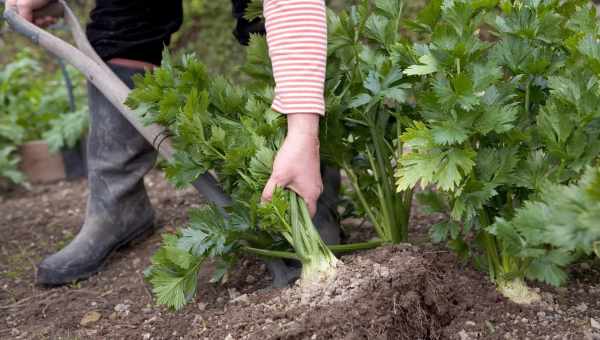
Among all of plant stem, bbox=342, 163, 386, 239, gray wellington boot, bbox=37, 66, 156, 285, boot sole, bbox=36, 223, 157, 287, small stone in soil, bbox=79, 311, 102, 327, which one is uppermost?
plant stem, bbox=342, 163, 386, 239

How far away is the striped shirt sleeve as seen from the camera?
179 cm

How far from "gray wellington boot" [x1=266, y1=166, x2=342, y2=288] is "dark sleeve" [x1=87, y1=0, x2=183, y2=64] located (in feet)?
2.65

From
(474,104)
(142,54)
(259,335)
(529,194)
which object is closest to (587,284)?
(529,194)

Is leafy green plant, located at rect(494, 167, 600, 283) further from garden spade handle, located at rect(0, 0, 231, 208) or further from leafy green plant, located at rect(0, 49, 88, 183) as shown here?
leafy green plant, located at rect(0, 49, 88, 183)

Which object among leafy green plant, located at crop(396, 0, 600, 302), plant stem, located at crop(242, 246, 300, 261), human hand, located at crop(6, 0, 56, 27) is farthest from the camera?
human hand, located at crop(6, 0, 56, 27)

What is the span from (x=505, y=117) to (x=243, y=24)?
3.89 feet

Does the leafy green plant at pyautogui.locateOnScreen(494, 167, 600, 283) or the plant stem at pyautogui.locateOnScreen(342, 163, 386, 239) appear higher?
the leafy green plant at pyautogui.locateOnScreen(494, 167, 600, 283)

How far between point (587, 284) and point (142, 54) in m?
1.77

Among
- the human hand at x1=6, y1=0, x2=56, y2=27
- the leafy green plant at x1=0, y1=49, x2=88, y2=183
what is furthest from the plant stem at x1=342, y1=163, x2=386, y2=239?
the leafy green plant at x1=0, y1=49, x2=88, y2=183

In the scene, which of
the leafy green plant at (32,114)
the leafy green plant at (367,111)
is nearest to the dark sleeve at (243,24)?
the leafy green plant at (367,111)

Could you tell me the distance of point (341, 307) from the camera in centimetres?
166

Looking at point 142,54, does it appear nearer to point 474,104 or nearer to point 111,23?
point 111,23

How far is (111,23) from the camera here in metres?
2.55

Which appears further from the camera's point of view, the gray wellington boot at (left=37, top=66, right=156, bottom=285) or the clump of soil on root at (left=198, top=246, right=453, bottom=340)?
the gray wellington boot at (left=37, top=66, right=156, bottom=285)
